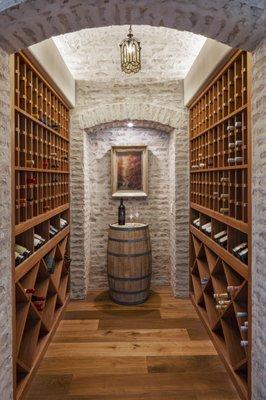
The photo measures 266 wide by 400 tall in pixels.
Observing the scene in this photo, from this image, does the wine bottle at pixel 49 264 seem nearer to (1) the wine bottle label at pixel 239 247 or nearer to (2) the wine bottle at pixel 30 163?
(2) the wine bottle at pixel 30 163

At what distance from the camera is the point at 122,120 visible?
4.33 metres

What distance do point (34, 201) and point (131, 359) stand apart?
1.59 meters

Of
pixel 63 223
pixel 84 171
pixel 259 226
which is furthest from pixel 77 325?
pixel 259 226

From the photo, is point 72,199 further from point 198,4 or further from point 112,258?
point 198,4

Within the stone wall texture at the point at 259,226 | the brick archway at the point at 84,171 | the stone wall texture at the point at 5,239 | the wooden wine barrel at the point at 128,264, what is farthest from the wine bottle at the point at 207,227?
the stone wall texture at the point at 5,239

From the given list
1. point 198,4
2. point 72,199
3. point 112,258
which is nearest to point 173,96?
point 72,199

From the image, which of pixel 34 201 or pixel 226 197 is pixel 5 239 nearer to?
pixel 34 201

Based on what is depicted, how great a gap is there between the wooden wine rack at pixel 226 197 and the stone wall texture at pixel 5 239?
1.47m

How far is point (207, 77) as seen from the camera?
312 centimetres

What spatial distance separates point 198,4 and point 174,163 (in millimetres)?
2830

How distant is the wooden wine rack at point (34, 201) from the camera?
7.92 feet

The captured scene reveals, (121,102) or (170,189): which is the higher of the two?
(121,102)

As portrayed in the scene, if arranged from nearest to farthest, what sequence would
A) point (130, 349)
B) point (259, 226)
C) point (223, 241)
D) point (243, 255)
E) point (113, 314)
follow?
point (259, 226), point (243, 255), point (223, 241), point (130, 349), point (113, 314)

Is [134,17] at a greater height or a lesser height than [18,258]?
greater
